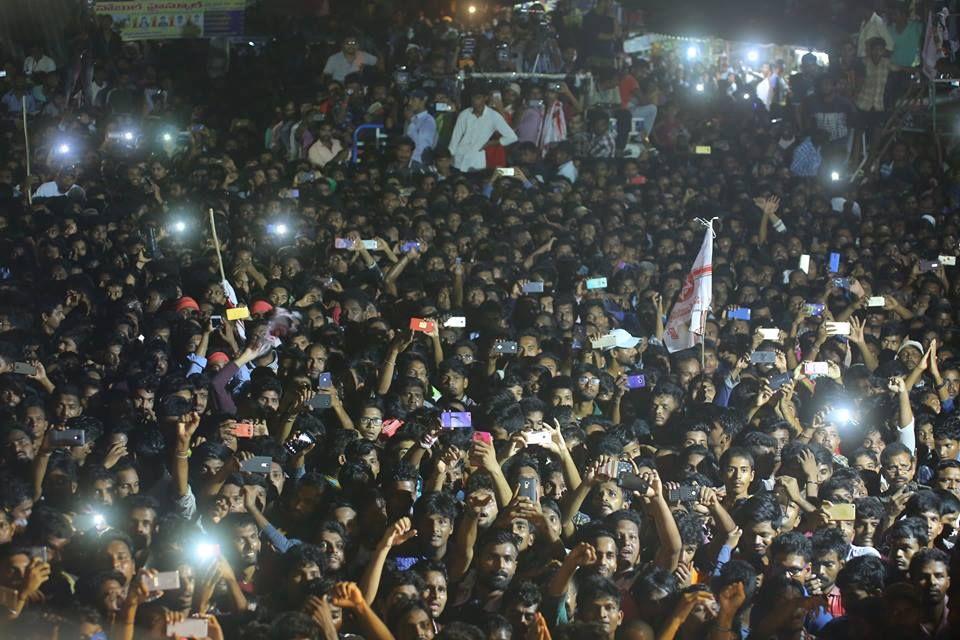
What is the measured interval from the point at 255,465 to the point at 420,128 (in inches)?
302

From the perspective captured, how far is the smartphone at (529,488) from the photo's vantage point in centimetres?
634

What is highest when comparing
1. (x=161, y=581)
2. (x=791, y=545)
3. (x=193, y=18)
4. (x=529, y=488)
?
(x=193, y=18)

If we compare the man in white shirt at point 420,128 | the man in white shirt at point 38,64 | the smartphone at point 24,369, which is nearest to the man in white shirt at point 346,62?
the man in white shirt at point 420,128

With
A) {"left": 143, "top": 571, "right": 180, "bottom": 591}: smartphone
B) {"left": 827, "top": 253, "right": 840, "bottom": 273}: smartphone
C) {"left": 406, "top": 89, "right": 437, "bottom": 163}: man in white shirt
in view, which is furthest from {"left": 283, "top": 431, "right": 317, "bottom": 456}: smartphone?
{"left": 406, "top": 89, "right": 437, "bottom": 163}: man in white shirt

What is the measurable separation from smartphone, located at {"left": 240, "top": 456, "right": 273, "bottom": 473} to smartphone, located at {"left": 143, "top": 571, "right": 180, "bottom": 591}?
1231 mm

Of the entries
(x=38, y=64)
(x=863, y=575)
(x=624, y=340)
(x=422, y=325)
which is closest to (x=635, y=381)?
(x=624, y=340)

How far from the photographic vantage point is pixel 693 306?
29.6 feet

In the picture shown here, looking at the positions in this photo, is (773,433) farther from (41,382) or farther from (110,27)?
(110,27)

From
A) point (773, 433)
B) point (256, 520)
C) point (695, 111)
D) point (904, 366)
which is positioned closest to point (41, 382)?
point (256, 520)

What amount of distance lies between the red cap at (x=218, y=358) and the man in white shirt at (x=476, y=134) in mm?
5307

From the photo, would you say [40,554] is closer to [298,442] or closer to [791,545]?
[298,442]

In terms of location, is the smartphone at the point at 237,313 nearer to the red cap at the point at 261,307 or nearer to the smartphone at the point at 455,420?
the red cap at the point at 261,307

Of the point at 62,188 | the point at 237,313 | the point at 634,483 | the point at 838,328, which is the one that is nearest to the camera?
the point at 634,483

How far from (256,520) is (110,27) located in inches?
410
